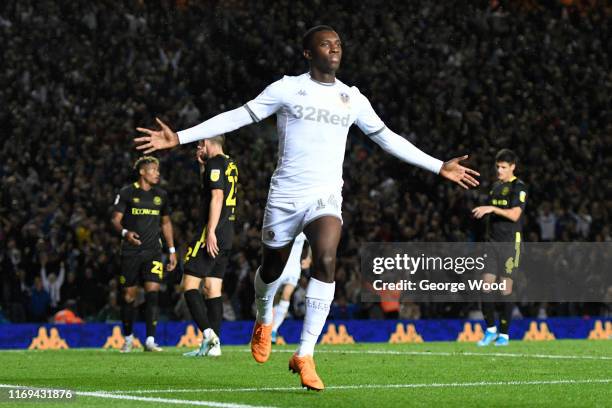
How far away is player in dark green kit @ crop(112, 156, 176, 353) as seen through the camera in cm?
1320

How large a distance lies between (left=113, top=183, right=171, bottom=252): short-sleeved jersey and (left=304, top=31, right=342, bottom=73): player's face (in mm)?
6111

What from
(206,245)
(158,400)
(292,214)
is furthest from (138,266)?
(158,400)

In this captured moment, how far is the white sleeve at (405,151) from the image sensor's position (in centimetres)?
774

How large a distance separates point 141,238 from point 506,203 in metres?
4.62

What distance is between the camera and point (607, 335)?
1894 cm

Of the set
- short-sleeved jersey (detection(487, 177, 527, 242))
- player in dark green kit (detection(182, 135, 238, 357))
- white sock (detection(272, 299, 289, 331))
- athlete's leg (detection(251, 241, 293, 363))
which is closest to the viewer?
athlete's leg (detection(251, 241, 293, 363))

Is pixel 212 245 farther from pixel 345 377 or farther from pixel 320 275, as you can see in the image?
pixel 320 275

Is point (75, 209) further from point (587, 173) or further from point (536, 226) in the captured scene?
point (587, 173)

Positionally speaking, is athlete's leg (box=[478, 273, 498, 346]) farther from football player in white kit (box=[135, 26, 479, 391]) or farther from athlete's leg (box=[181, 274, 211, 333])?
football player in white kit (box=[135, 26, 479, 391])

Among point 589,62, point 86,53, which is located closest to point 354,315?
point 86,53

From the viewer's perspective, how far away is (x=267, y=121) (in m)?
25.8

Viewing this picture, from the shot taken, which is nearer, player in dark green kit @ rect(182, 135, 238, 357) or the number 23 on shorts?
player in dark green kit @ rect(182, 135, 238, 357)

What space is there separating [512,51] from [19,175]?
40.1 feet

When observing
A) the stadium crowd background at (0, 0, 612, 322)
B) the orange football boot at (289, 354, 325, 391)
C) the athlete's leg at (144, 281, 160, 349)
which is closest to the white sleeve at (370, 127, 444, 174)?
the orange football boot at (289, 354, 325, 391)
